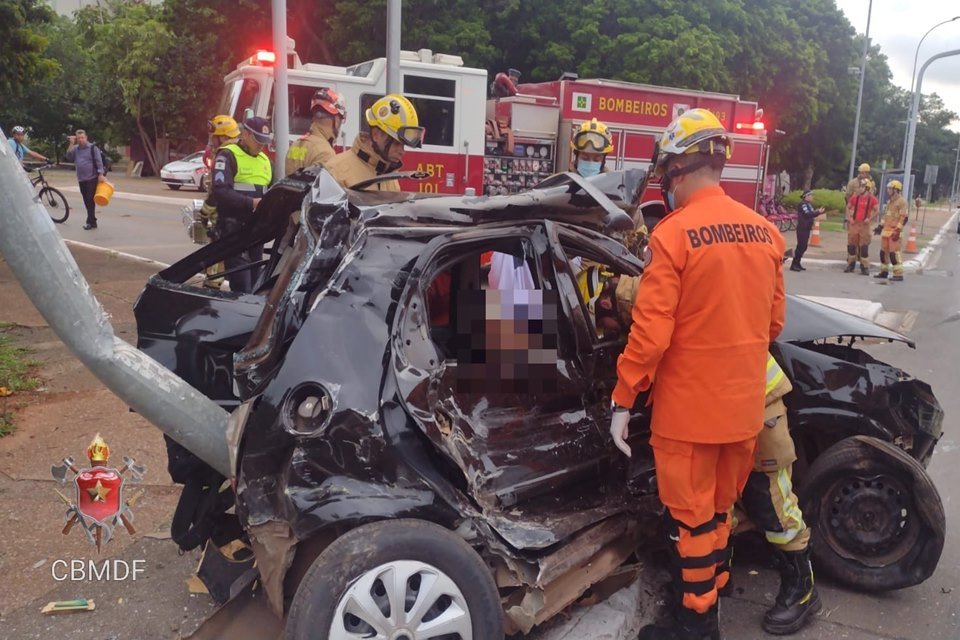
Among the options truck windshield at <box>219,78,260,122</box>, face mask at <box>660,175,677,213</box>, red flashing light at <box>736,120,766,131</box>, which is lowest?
face mask at <box>660,175,677,213</box>

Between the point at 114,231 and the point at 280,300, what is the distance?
13.6 meters

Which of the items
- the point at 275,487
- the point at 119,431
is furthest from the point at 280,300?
the point at 119,431

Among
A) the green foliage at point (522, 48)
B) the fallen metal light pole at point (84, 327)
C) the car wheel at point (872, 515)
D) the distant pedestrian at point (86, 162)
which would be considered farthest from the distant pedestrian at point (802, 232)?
A: the fallen metal light pole at point (84, 327)

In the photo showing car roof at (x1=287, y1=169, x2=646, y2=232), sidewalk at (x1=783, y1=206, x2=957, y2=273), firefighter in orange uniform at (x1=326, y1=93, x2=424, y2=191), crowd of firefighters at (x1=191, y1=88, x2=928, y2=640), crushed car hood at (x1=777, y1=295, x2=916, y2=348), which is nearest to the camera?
crowd of firefighters at (x1=191, y1=88, x2=928, y2=640)

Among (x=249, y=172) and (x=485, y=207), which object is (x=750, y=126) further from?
(x=485, y=207)

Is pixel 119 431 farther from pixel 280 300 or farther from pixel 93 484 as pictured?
pixel 280 300

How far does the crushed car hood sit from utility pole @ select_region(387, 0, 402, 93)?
542cm

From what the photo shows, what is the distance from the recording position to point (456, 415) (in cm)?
302

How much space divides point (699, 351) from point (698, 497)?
0.56 m

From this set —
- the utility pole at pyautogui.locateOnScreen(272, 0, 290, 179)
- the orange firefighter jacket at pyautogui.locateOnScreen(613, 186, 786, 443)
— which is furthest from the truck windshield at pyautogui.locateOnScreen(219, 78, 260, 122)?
the orange firefighter jacket at pyautogui.locateOnScreen(613, 186, 786, 443)

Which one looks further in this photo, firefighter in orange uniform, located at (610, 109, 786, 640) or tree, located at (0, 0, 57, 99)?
tree, located at (0, 0, 57, 99)

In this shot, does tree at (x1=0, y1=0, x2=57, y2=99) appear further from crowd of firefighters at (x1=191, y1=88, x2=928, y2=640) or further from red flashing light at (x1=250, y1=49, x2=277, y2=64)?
crowd of firefighters at (x1=191, y1=88, x2=928, y2=640)

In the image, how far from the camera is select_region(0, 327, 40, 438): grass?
5182mm

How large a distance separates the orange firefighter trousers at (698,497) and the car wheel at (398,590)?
82 cm
